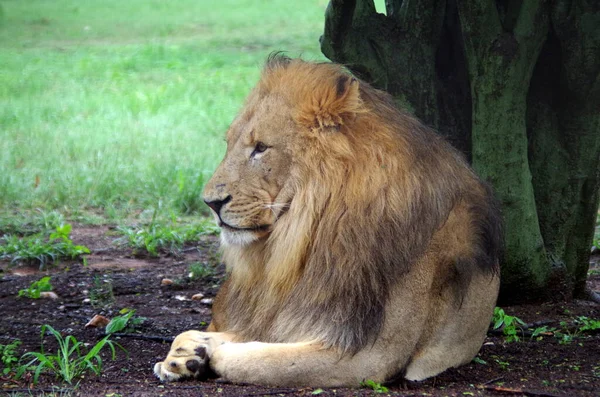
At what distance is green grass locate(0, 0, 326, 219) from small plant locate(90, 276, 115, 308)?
153cm

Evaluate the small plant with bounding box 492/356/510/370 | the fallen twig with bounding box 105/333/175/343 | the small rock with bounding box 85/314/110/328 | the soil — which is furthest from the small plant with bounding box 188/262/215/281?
the small plant with bounding box 492/356/510/370

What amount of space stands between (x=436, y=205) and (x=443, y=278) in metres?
0.28

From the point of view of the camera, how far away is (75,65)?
39.9 ft

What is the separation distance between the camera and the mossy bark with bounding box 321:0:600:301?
411 cm

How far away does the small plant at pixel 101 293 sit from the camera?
15.6 ft

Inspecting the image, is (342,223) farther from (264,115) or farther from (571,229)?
(571,229)

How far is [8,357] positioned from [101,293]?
51.7 inches

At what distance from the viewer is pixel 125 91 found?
1113 cm

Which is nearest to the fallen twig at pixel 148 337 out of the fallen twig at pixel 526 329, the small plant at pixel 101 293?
the small plant at pixel 101 293

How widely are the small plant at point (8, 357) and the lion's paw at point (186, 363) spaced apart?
1.90 feet

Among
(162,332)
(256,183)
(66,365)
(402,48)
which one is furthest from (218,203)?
(402,48)

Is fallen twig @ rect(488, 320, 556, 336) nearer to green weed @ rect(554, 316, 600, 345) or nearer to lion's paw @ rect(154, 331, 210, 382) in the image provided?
green weed @ rect(554, 316, 600, 345)

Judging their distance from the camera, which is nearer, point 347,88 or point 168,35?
point 347,88

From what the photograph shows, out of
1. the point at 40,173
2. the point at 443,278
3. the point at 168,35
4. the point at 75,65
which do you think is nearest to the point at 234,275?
the point at 443,278
